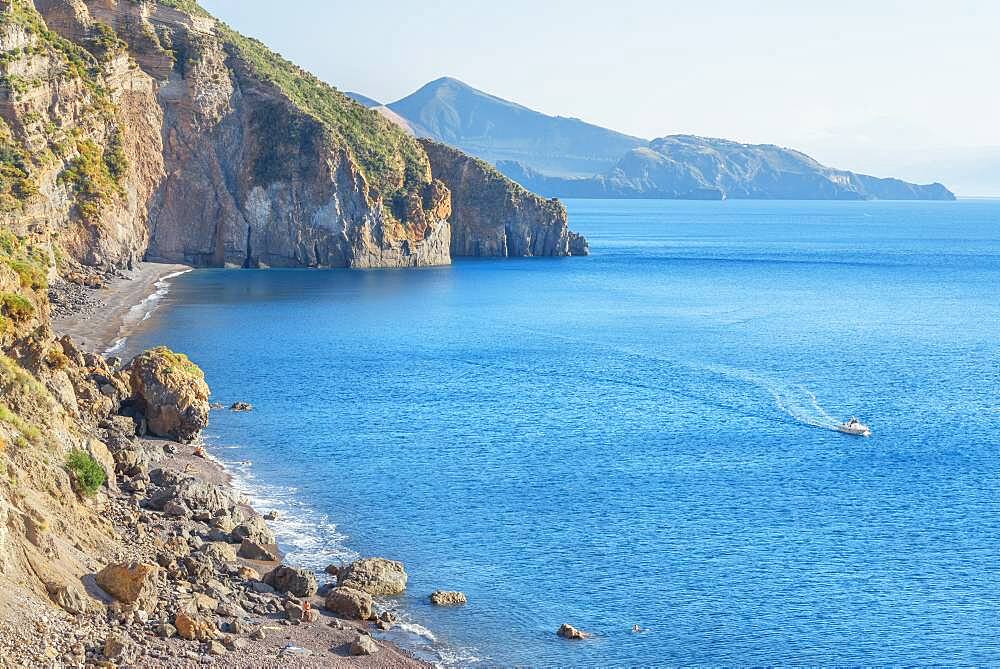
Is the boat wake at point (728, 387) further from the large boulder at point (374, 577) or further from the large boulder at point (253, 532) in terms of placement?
the large boulder at point (253, 532)

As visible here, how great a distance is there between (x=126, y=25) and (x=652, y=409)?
105856 millimetres

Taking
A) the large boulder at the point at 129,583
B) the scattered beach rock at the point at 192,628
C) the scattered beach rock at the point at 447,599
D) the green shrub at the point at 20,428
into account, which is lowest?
the scattered beach rock at the point at 447,599

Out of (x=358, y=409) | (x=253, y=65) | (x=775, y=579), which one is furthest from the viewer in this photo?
(x=253, y=65)

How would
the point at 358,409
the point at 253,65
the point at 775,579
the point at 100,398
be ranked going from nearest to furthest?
the point at 775,579 < the point at 100,398 < the point at 358,409 < the point at 253,65

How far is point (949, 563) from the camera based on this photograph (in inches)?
2025

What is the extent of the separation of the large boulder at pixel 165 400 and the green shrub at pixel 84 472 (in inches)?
810

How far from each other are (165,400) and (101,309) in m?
50.7

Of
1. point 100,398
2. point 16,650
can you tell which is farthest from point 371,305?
point 16,650

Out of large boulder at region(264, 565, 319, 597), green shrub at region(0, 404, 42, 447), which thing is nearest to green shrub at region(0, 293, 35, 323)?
green shrub at region(0, 404, 42, 447)

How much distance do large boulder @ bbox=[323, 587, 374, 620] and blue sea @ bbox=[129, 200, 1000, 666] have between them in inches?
67.0

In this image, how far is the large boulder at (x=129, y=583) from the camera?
38.2 metres

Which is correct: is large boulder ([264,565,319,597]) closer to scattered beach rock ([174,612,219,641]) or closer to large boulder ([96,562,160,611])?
scattered beach rock ([174,612,219,641])

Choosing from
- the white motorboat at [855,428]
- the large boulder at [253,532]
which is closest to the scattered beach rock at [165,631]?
the large boulder at [253,532]

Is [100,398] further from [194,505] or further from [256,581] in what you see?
[256,581]
